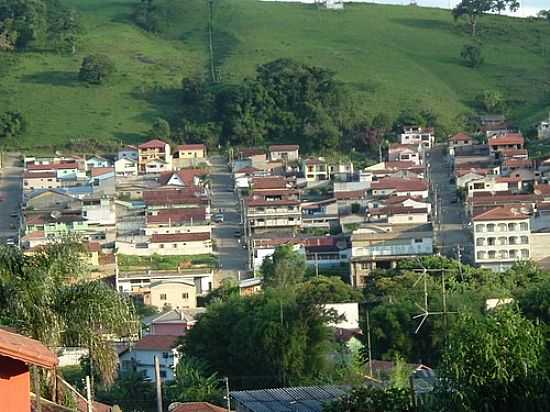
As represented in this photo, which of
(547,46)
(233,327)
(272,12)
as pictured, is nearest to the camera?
(233,327)

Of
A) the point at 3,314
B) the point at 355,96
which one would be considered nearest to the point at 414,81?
the point at 355,96

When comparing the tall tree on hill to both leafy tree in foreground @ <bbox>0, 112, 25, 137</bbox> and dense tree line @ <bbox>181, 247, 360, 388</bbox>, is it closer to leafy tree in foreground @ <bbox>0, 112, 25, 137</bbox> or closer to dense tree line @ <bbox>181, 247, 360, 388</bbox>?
leafy tree in foreground @ <bbox>0, 112, 25, 137</bbox>

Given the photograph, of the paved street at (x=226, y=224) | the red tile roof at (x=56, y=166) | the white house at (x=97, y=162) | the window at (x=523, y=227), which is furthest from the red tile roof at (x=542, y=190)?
the red tile roof at (x=56, y=166)

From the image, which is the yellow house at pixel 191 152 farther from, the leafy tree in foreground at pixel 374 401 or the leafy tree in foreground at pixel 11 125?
the leafy tree in foreground at pixel 374 401

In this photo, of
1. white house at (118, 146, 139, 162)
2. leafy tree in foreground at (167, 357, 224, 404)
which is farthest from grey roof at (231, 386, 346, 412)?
white house at (118, 146, 139, 162)

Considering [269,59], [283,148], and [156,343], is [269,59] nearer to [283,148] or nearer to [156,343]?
[283,148]

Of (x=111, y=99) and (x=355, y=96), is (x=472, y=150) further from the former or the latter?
(x=111, y=99)
